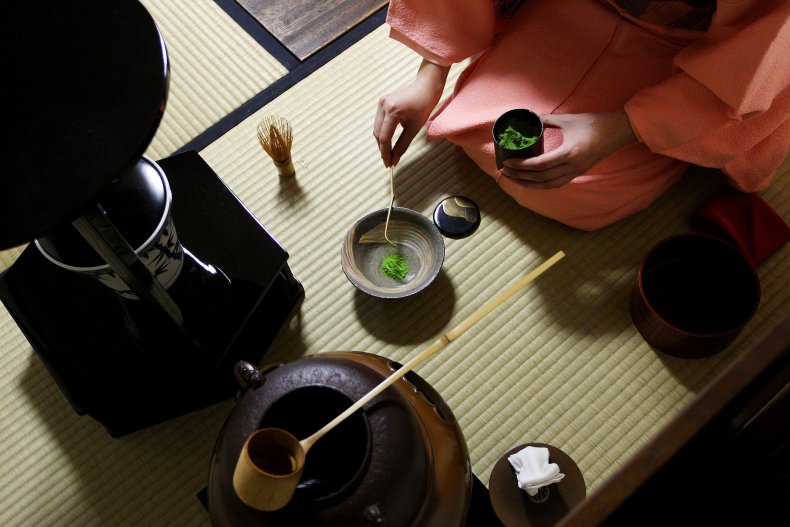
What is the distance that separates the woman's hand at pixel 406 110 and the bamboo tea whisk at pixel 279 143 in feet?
0.79

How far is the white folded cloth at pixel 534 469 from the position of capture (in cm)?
135

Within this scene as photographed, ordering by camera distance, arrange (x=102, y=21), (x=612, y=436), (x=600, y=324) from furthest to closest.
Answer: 1. (x=600, y=324)
2. (x=612, y=436)
3. (x=102, y=21)

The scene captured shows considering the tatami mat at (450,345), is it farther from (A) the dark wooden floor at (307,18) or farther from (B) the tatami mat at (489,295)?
(A) the dark wooden floor at (307,18)

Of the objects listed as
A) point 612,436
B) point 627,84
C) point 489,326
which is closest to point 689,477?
point 612,436

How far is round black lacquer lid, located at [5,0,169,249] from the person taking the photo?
78 centimetres

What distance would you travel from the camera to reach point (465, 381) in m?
1.59

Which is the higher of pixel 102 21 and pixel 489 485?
pixel 102 21

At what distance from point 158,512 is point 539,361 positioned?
3.08 ft

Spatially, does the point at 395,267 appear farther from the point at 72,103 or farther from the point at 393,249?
the point at 72,103

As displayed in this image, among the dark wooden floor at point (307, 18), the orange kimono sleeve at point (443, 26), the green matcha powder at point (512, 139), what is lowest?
the dark wooden floor at point (307, 18)

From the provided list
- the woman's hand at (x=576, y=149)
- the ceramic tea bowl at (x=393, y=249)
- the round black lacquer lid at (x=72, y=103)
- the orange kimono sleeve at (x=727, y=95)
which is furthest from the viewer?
the ceramic tea bowl at (x=393, y=249)

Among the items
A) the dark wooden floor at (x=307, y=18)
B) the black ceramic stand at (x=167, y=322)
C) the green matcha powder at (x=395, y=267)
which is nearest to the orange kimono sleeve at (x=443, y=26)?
the dark wooden floor at (x=307, y=18)

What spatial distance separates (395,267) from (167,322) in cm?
56

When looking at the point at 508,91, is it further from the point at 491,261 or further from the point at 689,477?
the point at 689,477
